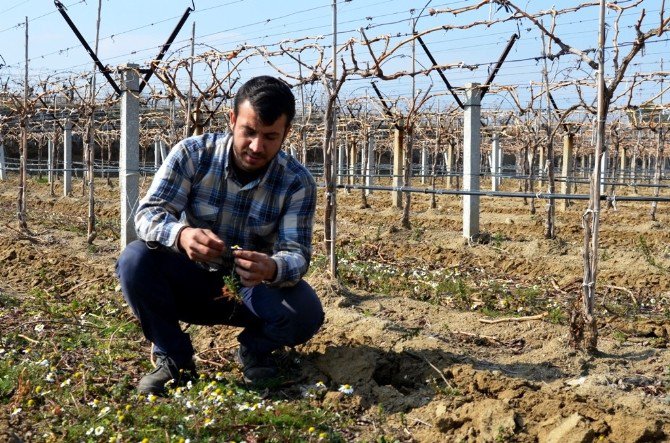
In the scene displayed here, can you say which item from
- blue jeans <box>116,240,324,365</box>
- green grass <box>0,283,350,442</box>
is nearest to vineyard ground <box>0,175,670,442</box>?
green grass <box>0,283,350,442</box>

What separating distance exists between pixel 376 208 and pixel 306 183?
459 inches

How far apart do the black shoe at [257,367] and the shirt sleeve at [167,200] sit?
654 mm

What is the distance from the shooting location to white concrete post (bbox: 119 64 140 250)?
307 inches

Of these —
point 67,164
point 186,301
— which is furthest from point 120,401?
point 67,164

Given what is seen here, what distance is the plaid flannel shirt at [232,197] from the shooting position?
10.7 feet

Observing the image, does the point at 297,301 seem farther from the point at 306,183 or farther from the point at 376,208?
the point at 376,208

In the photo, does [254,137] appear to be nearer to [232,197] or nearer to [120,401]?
[232,197]

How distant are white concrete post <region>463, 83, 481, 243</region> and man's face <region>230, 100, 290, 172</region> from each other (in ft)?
21.6

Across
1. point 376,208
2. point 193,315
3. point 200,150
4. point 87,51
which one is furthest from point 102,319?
point 376,208

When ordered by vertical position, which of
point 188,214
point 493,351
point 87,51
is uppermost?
point 87,51

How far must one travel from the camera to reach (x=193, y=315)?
3.49 meters

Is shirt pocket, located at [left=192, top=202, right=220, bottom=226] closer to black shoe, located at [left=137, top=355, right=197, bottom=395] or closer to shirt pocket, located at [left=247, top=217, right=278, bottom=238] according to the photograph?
shirt pocket, located at [left=247, top=217, right=278, bottom=238]

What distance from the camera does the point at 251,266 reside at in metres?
2.91

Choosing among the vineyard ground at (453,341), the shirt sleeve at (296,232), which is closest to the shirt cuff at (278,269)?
the shirt sleeve at (296,232)
